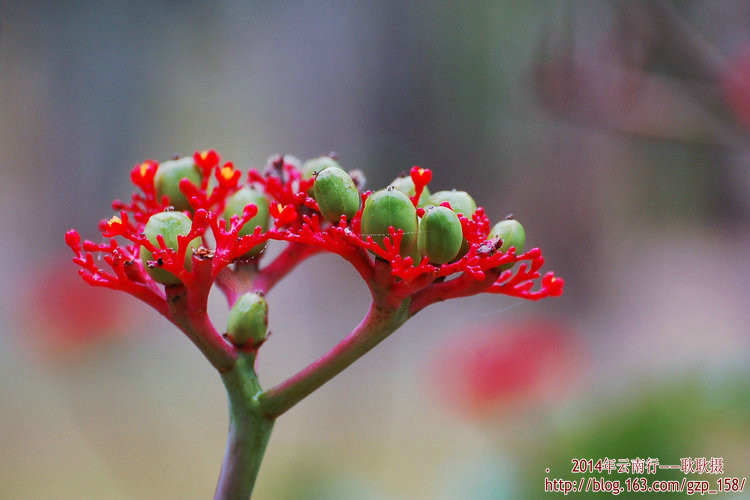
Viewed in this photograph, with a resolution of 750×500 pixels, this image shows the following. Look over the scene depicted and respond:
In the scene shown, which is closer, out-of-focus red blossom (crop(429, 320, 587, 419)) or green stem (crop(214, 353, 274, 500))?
green stem (crop(214, 353, 274, 500))

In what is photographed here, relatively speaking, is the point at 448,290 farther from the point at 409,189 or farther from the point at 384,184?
the point at 384,184

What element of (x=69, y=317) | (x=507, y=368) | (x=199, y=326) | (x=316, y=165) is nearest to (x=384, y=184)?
(x=507, y=368)

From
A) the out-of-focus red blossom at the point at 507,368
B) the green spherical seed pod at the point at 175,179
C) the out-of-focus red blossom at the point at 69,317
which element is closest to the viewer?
the green spherical seed pod at the point at 175,179

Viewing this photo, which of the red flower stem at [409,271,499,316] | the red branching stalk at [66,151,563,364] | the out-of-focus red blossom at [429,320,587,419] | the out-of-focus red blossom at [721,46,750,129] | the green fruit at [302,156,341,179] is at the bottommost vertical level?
the out-of-focus red blossom at [429,320,587,419]

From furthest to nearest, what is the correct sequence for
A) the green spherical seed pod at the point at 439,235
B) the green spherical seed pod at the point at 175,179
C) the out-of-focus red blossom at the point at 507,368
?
1. the out-of-focus red blossom at the point at 507,368
2. the green spherical seed pod at the point at 175,179
3. the green spherical seed pod at the point at 439,235

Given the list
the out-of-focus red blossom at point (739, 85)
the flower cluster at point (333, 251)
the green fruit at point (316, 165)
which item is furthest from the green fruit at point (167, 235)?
the out-of-focus red blossom at point (739, 85)

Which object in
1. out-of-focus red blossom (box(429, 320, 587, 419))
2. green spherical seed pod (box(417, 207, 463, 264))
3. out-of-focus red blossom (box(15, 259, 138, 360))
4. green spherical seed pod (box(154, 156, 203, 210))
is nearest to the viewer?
green spherical seed pod (box(417, 207, 463, 264))

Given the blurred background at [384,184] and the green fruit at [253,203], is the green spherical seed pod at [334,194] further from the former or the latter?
the blurred background at [384,184]

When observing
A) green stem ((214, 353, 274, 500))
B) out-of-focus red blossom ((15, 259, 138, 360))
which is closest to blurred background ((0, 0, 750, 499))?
out-of-focus red blossom ((15, 259, 138, 360))

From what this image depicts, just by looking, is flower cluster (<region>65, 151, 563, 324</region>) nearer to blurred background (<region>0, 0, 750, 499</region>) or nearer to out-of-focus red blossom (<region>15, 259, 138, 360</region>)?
blurred background (<region>0, 0, 750, 499</region>)
